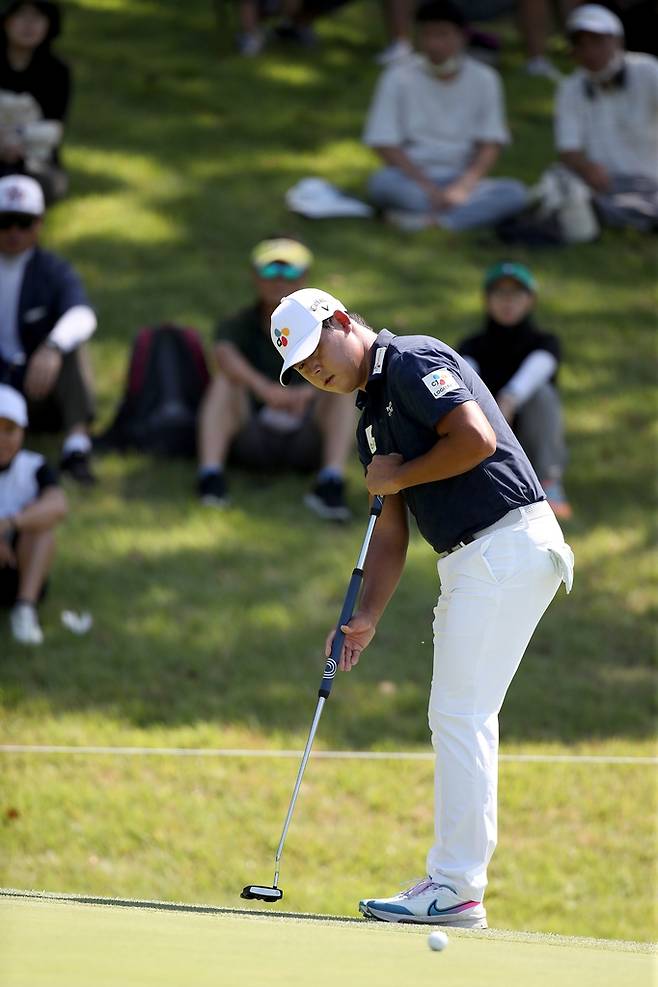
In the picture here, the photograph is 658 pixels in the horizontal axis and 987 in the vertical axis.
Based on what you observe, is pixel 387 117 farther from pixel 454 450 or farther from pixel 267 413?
pixel 454 450

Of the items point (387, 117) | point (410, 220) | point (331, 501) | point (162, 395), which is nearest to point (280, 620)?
point (331, 501)

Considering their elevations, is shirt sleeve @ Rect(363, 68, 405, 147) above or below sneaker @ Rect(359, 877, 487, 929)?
above

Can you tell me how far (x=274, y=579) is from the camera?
6.80 metres

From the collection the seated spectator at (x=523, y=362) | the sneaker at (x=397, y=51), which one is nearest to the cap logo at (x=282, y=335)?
A: the seated spectator at (x=523, y=362)

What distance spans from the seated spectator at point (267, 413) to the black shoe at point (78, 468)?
22.6 inches

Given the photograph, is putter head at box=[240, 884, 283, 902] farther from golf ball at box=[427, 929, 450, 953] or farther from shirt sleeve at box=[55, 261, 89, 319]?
shirt sleeve at box=[55, 261, 89, 319]

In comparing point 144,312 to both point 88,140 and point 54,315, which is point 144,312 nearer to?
point 54,315

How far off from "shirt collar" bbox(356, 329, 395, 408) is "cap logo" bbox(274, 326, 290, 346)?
213mm

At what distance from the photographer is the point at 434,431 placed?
11.6ft

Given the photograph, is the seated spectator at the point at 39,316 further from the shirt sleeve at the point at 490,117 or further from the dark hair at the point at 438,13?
the shirt sleeve at the point at 490,117

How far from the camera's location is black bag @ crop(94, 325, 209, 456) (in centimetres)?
781

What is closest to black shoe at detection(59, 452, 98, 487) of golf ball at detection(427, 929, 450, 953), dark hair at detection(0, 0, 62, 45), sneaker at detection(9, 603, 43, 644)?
sneaker at detection(9, 603, 43, 644)

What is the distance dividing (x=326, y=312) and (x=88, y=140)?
7.89 m

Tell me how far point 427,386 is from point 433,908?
1.27 meters
